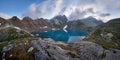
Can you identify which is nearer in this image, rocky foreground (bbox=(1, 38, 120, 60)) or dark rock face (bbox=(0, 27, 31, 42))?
rocky foreground (bbox=(1, 38, 120, 60))

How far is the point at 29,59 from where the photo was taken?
2318 inches

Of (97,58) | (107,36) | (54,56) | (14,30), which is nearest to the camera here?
(54,56)

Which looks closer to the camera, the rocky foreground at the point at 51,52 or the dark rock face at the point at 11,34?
the rocky foreground at the point at 51,52

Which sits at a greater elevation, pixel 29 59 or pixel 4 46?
pixel 4 46

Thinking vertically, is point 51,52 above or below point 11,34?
below

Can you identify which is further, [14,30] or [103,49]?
[14,30]

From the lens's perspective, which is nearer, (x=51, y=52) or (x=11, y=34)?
(x=51, y=52)

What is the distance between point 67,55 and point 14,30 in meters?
70.5

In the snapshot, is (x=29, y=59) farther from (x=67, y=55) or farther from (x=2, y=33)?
(x=2, y=33)

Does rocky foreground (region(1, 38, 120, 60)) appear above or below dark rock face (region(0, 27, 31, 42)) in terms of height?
below

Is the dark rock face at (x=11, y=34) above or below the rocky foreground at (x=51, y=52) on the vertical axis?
above

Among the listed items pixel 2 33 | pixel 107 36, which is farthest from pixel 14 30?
pixel 107 36

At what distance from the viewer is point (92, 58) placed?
Answer: 6131cm

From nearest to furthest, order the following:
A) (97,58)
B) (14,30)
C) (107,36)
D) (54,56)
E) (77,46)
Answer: (54,56), (97,58), (77,46), (107,36), (14,30)
